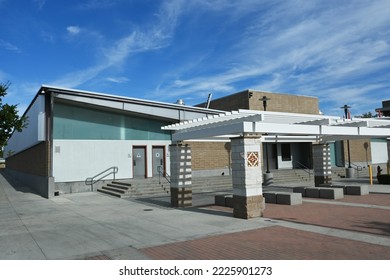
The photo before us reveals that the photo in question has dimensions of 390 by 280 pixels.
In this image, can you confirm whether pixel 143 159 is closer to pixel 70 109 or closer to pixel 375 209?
pixel 70 109

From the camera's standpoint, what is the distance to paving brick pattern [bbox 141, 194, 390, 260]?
260 inches

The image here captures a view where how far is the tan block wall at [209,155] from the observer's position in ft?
80.9

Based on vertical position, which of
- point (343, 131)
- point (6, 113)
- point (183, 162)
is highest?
point (6, 113)

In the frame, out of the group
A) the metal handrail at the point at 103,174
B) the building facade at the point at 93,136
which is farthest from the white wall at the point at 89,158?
the metal handrail at the point at 103,174

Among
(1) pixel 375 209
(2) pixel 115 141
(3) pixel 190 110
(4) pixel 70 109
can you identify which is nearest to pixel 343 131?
(1) pixel 375 209

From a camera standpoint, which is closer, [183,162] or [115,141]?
[183,162]

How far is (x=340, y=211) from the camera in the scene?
1185 cm

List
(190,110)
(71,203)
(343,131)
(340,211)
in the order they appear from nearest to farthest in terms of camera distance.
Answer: (340,211) < (343,131) < (71,203) < (190,110)

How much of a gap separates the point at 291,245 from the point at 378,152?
120 feet

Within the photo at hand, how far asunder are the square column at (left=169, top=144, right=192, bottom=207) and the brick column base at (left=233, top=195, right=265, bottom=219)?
344 cm

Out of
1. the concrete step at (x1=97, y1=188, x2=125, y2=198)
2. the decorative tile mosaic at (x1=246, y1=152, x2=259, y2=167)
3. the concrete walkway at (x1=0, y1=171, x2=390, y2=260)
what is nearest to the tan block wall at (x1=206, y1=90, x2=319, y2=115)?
the concrete step at (x1=97, y1=188, x2=125, y2=198)

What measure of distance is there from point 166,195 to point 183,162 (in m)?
4.89
